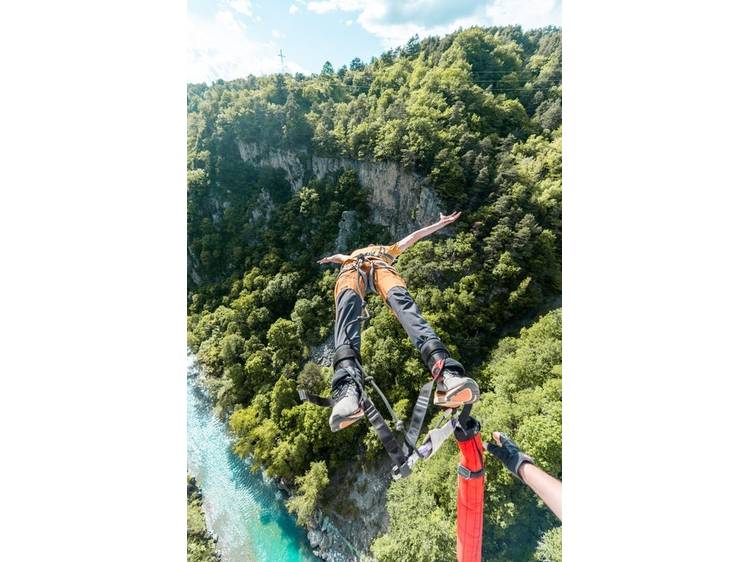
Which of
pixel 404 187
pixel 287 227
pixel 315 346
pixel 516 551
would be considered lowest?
pixel 516 551

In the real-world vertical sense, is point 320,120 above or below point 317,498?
above

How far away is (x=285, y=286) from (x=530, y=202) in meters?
8.41

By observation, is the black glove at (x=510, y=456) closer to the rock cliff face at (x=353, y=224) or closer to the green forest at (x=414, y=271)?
the green forest at (x=414, y=271)

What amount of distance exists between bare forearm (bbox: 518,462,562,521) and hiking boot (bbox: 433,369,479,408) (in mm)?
1387

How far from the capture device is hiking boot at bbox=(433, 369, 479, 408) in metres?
2.65

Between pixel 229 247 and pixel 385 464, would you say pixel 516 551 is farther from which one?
pixel 229 247

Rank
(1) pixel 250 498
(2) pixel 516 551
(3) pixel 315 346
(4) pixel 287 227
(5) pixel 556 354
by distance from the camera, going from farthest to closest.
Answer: (4) pixel 287 227 → (3) pixel 315 346 → (1) pixel 250 498 → (5) pixel 556 354 → (2) pixel 516 551

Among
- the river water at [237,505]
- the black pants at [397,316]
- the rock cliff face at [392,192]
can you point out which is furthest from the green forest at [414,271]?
the black pants at [397,316]

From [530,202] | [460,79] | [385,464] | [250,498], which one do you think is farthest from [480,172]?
[250,498]

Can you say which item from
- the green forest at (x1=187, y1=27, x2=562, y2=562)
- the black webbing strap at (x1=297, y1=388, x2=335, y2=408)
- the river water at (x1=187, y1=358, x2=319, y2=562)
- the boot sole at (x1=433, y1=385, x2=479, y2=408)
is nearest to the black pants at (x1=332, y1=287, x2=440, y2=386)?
the black webbing strap at (x1=297, y1=388, x2=335, y2=408)

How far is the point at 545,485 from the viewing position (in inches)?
130

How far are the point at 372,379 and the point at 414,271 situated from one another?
303 inches

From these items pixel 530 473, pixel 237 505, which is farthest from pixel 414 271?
pixel 237 505

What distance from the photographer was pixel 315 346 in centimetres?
1168
